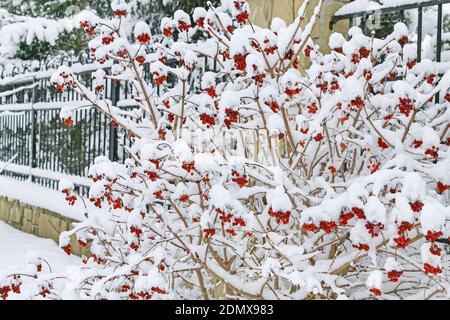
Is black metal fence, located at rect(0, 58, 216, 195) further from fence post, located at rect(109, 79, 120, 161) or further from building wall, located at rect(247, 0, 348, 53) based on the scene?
building wall, located at rect(247, 0, 348, 53)

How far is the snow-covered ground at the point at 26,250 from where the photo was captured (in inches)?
235

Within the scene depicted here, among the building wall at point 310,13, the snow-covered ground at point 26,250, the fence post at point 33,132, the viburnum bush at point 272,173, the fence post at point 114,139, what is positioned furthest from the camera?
the fence post at point 33,132

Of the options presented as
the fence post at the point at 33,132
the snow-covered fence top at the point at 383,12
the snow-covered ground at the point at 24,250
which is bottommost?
the snow-covered ground at the point at 24,250

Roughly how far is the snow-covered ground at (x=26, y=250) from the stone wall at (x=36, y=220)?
8cm

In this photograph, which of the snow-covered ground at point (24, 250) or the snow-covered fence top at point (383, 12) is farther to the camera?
the snow-covered ground at point (24, 250)

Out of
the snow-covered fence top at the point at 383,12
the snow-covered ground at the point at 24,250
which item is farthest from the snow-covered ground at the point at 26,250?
the snow-covered fence top at the point at 383,12

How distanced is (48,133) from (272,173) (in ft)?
16.9

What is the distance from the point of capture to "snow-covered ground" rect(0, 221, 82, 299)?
5.97m

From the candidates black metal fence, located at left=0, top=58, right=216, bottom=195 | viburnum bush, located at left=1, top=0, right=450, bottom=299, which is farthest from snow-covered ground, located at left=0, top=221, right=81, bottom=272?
viburnum bush, located at left=1, top=0, right=450, bottom=299

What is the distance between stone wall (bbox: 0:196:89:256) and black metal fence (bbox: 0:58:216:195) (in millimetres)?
364

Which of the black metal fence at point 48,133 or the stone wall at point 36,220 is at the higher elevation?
the black metal fence at point 48,133

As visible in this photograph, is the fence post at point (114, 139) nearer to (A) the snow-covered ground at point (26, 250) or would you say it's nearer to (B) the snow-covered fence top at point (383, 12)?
(A) the snow-covered ground at point (26, 250)

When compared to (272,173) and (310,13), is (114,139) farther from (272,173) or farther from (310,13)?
(272,173)
